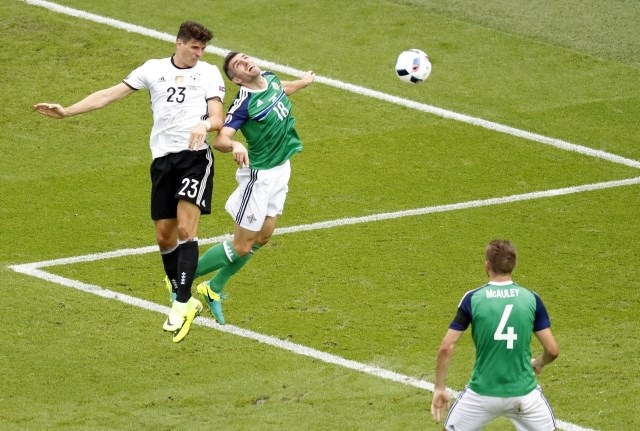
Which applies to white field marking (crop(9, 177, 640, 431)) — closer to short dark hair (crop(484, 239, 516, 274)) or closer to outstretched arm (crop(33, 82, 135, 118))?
outstretched arm (crop(33, 82, 135, 118))

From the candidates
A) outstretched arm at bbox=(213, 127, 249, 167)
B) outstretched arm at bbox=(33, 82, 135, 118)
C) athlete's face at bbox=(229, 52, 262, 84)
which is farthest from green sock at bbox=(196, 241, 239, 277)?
outstretched arm at bbox=(33, 82, 135, 118)

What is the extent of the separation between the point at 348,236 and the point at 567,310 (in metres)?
3.04

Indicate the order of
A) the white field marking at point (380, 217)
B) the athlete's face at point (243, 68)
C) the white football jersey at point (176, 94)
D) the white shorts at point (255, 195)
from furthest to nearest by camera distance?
the white field marking at point (380, 217) < the white shorts at point (255, 195) < the athlete's face at point (243, 68) < the white football jersey at point (176, 94)

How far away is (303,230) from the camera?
54.2 ft

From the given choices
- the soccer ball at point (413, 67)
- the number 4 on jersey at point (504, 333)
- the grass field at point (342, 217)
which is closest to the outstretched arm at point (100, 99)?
the grass field at point (342, 217)

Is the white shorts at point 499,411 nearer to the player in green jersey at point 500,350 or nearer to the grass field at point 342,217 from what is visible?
the player in green jersey at point 500,350

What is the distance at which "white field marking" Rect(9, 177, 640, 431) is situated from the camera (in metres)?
13.0

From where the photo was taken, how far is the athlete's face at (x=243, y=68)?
13.5 meters

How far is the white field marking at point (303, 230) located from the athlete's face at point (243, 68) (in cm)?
248

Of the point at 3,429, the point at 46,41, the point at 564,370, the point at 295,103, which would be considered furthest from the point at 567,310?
the point at 46,41

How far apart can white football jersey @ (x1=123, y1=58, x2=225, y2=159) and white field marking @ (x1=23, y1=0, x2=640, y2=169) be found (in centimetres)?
719

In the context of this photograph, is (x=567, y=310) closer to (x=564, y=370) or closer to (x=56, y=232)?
(x=564, y=370)

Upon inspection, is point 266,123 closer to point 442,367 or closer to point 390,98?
point 442,367

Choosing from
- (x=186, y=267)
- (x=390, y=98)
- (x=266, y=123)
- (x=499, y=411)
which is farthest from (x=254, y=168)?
(x=390, y=98)
